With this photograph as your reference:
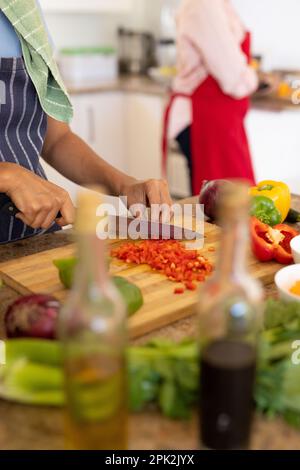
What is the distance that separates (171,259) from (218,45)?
5.76 ft

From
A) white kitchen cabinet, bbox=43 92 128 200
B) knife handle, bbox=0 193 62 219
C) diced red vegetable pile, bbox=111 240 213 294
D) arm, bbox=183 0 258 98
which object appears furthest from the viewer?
white kitchen cabinet, bbox=43 92 128 200

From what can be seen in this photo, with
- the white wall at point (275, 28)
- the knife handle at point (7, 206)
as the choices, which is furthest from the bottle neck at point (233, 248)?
the white wall at point (275, 28)

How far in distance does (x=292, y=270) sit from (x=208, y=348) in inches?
19.2

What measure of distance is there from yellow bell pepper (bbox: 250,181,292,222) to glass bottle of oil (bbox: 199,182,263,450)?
840 millimetres

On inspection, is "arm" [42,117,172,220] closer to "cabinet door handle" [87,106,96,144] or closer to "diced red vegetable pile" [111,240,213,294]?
"diced red vegetable pile" [111,240,213,294]

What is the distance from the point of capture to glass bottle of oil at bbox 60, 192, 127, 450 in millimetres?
623

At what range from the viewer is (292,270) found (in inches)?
43.2

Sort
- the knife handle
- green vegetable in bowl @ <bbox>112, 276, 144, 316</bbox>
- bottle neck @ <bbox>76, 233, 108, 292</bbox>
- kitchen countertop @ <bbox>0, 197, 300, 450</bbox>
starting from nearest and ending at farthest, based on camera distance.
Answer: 1. bottle neck @ <bbox>76, 233, 108, 292</bbox>
2. kitchen countertop @ <bbox>0, 197, 300, 450</bbox>
3. green vegetable in bowl @ <bbox>112, 276, 144, 316</bbox>
4. the knife handle

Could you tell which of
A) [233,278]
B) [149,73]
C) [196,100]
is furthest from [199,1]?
[233,278]

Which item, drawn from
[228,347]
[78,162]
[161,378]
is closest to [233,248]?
[228,347]

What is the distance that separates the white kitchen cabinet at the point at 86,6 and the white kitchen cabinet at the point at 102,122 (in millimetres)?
559

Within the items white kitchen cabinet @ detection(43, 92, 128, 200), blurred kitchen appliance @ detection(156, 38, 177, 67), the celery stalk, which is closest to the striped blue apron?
the celery stalk

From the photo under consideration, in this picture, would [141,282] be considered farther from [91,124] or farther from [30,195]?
[91,124]
